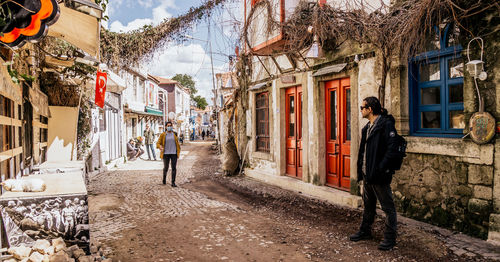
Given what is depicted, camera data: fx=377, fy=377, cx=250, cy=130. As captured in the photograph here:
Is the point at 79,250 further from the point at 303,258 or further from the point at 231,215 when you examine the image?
the point at 231,215

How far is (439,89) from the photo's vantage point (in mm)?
5965

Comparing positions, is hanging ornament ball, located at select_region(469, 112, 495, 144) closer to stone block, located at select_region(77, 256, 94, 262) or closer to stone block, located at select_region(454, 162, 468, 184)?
stone block, located at select_region(454, 162, 468, 184)

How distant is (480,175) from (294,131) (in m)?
5.35

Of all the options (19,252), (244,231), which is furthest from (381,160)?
(19,252)

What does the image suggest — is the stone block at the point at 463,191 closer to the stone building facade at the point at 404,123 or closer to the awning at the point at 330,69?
the stone building facade at the point at 404,123

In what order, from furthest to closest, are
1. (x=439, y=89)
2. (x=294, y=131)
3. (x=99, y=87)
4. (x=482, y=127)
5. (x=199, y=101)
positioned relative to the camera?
(x=199, y=101) → (x=294, y=131) → (x=99, y=87) → (x=439, y=89) → (x=482, y=127)

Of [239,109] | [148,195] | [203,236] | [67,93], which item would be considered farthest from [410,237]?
[239,109]

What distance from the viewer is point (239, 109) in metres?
13.1

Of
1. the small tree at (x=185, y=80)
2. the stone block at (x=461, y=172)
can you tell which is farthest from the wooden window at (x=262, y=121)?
the small tree at (x=185, y=80)

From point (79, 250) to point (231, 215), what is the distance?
359cm

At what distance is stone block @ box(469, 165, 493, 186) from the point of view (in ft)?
16.2

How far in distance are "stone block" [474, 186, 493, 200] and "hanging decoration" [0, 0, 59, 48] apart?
5.39 metres

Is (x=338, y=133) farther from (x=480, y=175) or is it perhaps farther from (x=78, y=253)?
(x=78, y=253)

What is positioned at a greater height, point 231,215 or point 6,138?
point 6,138
